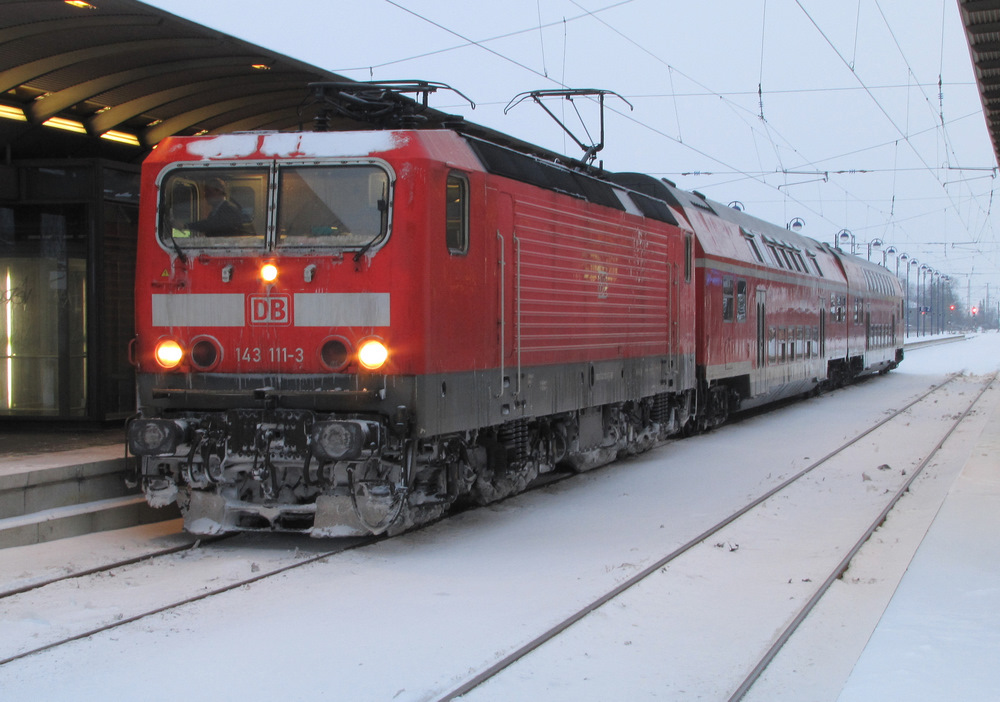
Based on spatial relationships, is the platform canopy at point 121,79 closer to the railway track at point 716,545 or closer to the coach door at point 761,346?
the railway track at point 716,545

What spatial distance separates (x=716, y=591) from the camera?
7.00 m

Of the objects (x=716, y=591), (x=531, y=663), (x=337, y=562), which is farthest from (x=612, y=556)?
(x=531, y=663)

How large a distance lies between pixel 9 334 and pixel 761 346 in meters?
13.0

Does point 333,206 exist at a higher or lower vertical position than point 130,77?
lower

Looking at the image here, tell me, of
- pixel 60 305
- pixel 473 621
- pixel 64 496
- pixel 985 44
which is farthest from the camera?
pixel 60 305

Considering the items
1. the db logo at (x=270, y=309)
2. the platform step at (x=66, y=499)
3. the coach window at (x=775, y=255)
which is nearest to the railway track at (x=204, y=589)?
the platform step at (x=66, y=499)

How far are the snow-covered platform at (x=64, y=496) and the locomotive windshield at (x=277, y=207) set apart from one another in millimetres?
2269

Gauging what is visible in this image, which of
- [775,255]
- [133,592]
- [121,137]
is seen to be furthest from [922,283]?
[133,592]

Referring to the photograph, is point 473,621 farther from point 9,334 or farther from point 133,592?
point 9,334

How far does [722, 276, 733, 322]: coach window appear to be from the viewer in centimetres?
1677

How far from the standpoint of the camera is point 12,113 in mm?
10812

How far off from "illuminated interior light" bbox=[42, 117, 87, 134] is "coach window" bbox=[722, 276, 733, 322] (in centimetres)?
1023

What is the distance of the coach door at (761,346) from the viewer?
1877 centimetres

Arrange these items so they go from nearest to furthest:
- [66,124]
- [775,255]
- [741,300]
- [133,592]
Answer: [133,592]
[66,124]
[741,300]
[775,255]
